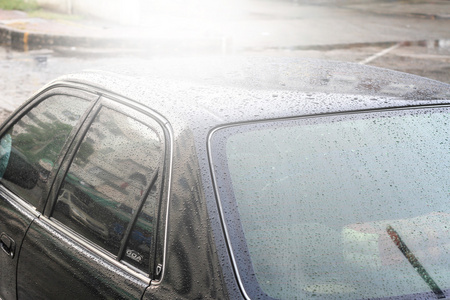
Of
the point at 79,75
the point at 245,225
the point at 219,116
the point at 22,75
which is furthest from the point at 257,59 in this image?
the point at 22,75

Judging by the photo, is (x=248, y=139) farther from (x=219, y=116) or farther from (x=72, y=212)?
(x=72, y=212)

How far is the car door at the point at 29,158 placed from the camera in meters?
2.31

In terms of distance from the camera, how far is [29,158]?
2535 millimetres

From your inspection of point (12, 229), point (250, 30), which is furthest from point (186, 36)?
point (12, 229)

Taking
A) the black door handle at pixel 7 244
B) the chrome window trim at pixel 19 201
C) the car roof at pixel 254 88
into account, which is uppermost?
the car roof at pixel 254 88

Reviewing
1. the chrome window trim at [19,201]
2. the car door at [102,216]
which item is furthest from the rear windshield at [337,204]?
the chrome window trim at [19,201]

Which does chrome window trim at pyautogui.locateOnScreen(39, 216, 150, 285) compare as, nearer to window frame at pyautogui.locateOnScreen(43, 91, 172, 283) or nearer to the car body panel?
window frame at pyautogui.locateOnScreen(43, 91, 172, 283)

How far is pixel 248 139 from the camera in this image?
5.73ft

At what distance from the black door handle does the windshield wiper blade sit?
1426mm

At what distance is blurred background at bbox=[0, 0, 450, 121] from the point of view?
33.5 feet

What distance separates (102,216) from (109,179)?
0.41 feet

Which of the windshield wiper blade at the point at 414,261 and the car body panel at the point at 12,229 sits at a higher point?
the windshield wiper blade at the point at 414,261

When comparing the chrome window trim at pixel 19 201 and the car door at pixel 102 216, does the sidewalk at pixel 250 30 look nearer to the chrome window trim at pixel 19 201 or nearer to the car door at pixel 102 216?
the chrome window trim at pixel 19 201

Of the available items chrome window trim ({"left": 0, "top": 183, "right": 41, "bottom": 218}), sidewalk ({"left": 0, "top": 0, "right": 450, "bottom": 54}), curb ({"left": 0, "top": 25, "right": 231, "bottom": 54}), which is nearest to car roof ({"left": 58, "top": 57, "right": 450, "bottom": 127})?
chrome window trim ({"left": 0, "top": 183, "right": 41, "bottom": 218})
